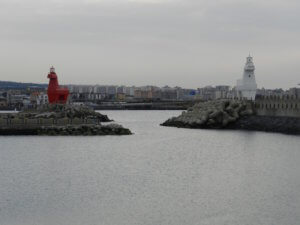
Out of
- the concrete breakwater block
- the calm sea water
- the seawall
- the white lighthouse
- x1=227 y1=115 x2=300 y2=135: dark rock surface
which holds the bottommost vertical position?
the calm sea water

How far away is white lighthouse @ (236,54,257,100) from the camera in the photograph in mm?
59219

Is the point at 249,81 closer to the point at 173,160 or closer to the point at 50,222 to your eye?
the point at 173,160

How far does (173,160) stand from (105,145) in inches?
312

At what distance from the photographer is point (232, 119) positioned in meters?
52.4

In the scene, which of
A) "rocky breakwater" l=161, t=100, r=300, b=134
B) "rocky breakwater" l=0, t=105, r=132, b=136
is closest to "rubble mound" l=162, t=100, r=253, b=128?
"rocky breakwater" l=161, t=100, r=300, b=134

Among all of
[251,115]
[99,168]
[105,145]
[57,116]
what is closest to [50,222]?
[99,168]

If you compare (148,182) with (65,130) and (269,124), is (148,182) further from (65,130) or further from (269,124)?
(269,124)

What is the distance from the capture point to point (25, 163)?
3034 cm

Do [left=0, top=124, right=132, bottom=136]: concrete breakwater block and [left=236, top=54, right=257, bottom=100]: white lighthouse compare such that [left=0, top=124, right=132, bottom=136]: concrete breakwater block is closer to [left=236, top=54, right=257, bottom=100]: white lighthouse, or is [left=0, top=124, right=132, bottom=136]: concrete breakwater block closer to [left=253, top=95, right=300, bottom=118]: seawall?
[left=253, top=95, right=300, bottom=118]: seawall

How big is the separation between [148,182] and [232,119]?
28874mm

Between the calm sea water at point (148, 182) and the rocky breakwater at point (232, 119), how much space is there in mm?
9056

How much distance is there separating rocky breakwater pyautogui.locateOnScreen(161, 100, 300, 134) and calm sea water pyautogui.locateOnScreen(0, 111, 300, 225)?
357 inches

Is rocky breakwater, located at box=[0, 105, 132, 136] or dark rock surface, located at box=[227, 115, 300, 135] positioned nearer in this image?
rocky breakwater, located at box=[0, 105, 132, 136]

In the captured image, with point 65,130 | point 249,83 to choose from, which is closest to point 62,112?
point 65,130
